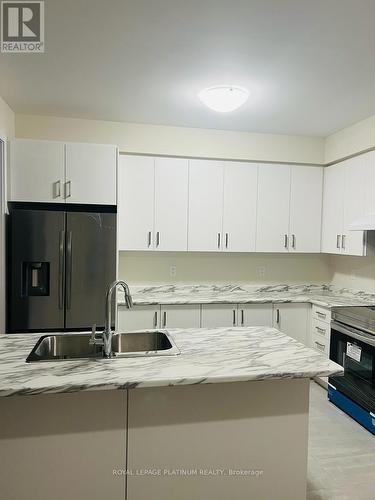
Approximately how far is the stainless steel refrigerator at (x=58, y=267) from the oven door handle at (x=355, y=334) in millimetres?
2102

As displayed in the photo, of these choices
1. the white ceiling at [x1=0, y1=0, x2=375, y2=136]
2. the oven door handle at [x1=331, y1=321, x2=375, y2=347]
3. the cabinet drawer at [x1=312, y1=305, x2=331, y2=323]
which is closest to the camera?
the white ceiling at [x1=0, y1=0, x2=375, y2=136]

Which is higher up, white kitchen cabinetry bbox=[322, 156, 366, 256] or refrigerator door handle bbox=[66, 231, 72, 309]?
white kitchen cabinetry bbox=[322, 156, 366, 256]

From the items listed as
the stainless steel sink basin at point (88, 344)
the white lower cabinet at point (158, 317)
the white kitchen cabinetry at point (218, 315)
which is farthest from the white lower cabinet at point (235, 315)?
the stainless steel sink basin at point (88, 344)

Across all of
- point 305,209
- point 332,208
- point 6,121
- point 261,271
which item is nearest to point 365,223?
point 332,208

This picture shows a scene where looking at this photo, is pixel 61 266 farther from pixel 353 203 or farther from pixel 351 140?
pixel 351 140

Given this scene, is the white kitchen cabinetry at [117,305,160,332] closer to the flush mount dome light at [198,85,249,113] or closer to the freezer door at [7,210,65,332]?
the freezer door at [7,210,65,332]

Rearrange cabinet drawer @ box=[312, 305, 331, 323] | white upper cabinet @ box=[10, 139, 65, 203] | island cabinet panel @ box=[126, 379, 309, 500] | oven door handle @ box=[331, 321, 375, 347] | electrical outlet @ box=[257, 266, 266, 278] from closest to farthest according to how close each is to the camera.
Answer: island cabinet panel @ box=[126, 379, 309, 500]
oven door handle @ box=[331, 321, 375, 347]
white upper cabinet @ box=[10, 139, 65, 203]
cabinet drawer @ box=[312, 305, 331, 323]
electrical outlet @ box=[257, 266, 266, 278]

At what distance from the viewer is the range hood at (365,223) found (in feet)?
10.4

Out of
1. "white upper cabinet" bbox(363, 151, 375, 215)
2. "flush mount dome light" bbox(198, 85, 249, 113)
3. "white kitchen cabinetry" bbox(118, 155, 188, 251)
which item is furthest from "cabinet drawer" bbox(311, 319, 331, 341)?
"flush mount dome light" bbox(198, 85, 249, 113)

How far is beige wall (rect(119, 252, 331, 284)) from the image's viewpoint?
4121 millimetres

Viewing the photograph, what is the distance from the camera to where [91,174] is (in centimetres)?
340

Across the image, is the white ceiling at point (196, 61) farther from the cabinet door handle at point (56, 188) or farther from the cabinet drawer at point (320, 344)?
the cabinet drawer at point (320, 344)

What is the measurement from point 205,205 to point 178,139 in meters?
0.75

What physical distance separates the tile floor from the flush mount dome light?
2.63m
